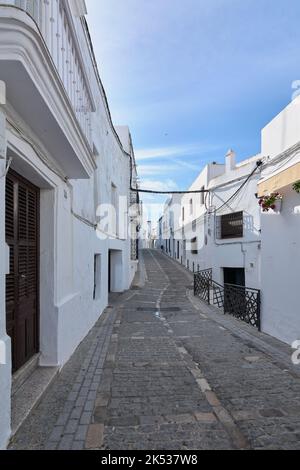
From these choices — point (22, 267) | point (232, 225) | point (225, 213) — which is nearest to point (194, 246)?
point (225, 213)

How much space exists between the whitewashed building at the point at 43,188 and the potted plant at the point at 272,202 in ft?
11.8

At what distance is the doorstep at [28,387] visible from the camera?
3443 millimetres

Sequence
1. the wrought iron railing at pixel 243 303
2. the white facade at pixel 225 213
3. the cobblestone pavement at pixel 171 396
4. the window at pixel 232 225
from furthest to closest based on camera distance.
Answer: the window at pixel 232 225 < the white facade at pixel 225 213 < the wrought iron railing at pixel 243 303 < the cobblestone pavement at pixel 171 396

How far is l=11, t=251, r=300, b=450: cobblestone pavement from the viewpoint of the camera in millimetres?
3156

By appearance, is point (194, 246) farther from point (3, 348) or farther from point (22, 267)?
point (3, 348)

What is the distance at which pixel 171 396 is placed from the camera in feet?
13.6

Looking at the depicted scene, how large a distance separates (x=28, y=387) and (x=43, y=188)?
2.76m

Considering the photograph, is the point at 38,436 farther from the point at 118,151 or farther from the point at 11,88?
the point at 118,151

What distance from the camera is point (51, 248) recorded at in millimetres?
5242

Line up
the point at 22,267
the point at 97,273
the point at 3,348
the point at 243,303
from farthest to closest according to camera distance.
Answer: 1. the point at 97,273
2. the point at 243,303
3. the point at 22,267
4. the point at 3,348

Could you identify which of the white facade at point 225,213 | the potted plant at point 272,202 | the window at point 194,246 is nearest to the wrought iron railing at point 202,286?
the white facade at point 225,213

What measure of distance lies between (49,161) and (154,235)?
225 feet

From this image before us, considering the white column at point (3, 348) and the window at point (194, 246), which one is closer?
the white column at point (3, 348)

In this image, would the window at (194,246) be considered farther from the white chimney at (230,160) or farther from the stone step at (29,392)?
the stone step at (29,392)
